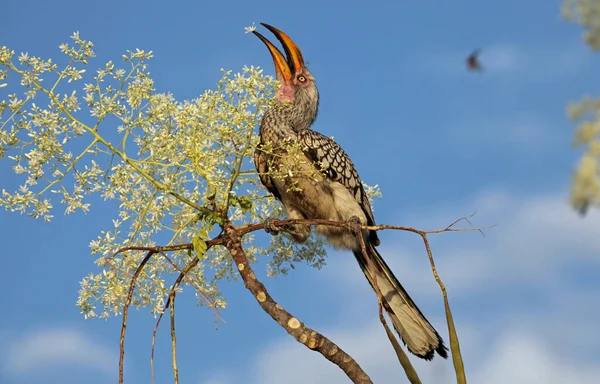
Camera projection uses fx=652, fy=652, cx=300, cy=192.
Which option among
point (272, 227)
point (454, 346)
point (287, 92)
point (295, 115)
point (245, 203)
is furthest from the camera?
point (287, 92)

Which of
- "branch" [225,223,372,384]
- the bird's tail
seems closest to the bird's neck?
the bird's tail

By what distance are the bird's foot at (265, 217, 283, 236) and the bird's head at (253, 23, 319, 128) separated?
1.60 m

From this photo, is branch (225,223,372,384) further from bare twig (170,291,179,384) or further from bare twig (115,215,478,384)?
bare twig (170,291,179,384)

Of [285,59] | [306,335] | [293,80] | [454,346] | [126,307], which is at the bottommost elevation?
[454,346]

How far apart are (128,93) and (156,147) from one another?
1.30 ft

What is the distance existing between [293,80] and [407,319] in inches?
109

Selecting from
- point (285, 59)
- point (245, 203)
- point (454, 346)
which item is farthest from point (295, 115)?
point (454, 346)

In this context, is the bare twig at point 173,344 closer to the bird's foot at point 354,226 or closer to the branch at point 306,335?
the branch at point 306,335

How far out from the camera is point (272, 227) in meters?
5.40

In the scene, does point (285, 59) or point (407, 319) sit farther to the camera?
point (285, 59)

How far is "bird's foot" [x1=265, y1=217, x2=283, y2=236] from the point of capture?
17.4 feet

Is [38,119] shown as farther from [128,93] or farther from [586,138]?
[586,138]

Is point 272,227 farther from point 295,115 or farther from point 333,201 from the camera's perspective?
point 295,115

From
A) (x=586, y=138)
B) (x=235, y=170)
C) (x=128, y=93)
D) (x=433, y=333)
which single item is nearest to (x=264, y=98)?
(x=235, y=170)
